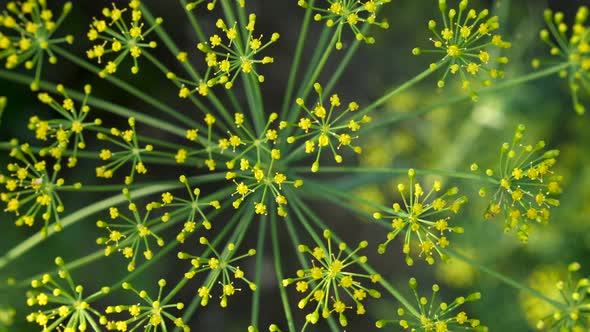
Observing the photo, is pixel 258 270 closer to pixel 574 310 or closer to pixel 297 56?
pixel 297 56

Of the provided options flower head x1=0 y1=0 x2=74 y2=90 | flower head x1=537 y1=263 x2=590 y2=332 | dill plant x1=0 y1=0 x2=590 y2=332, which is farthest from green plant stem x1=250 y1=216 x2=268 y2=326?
flower head x1=537 y1=263 x2=590 y2=332

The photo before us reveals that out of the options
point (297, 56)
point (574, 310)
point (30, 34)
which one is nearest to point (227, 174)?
point (297, 56)

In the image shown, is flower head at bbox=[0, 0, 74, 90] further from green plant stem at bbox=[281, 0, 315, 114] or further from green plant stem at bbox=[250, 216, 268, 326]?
green plant stem at bbox=[250, 216, 268, 326]

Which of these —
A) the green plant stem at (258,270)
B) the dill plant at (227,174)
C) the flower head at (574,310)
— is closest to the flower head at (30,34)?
the dill plant at (227,174)

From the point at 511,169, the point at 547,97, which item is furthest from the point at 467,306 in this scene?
the point at 511,169

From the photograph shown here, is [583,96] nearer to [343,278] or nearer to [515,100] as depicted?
[515,100]

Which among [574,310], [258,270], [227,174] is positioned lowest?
[574,310]

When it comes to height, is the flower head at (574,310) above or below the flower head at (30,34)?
below

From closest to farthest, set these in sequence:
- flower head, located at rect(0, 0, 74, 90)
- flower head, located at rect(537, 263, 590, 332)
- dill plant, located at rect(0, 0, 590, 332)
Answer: flower head, located at rect(0, 0, 74, 90)
dill plant, located at rect(0, 0, 590, 332)
flower head, located at rect(537, 263, 590, 332)

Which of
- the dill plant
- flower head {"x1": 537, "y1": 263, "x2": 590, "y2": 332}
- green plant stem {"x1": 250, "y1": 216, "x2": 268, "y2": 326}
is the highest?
the dill plant

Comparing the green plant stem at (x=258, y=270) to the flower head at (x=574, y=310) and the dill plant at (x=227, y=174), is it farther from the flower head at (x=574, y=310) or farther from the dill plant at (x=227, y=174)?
the flower head at (x=574, y=310)
